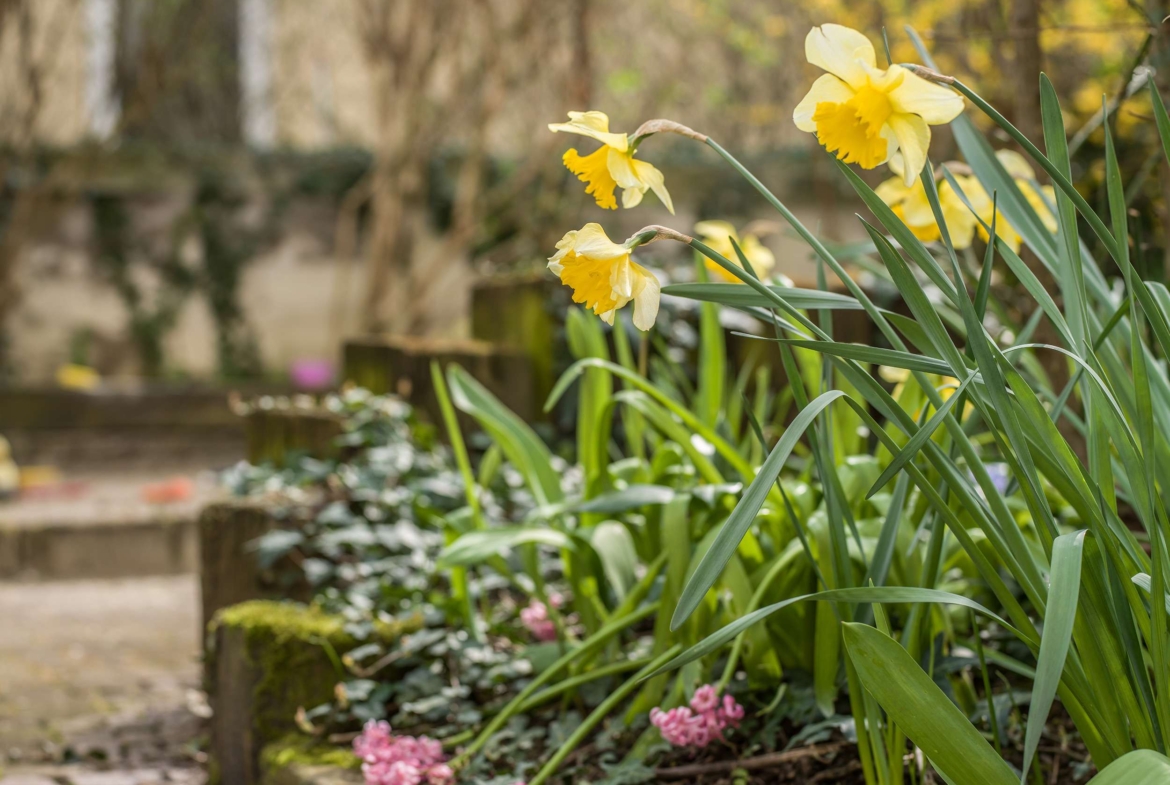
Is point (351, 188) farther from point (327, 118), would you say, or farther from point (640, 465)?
point (640, 465)

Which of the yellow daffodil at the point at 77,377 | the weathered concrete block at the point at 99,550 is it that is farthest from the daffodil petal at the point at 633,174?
the yellow daffodil at the point at 77,377

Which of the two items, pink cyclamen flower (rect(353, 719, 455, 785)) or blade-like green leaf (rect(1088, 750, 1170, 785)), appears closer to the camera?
blade-like green leaf (rect(1088, 750, 1170, 785))

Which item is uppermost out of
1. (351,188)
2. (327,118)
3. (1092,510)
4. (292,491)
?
(327,118)

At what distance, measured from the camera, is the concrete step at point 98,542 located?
4.11 meters

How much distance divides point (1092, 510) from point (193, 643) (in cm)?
270

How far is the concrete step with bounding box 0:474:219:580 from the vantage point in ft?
13.5

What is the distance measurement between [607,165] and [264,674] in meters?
1.11

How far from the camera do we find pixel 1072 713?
0.96 metres

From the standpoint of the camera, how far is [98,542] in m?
4.23

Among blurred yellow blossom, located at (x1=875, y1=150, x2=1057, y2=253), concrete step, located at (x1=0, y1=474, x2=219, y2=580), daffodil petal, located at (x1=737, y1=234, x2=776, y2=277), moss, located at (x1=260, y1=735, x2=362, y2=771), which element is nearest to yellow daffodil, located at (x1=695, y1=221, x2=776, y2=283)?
daffodil petal, located at (x1=737, y1=234, x2=776, y2=277)

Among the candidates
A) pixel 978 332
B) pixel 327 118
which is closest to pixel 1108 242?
pixel 978 332

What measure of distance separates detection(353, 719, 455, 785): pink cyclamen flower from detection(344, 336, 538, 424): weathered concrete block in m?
1.42

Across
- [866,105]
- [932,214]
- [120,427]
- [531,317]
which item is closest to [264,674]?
[932,214]

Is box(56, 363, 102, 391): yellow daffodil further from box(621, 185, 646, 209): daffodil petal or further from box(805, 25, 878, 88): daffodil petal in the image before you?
box(805, 25, 878, 88): daffodil petal
